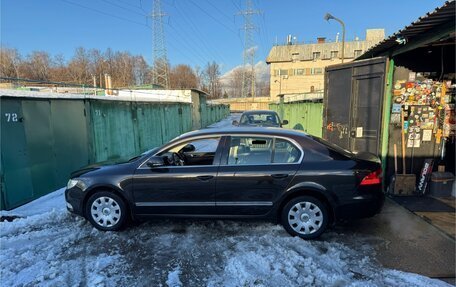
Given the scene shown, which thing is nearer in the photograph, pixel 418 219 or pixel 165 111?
pixel 418 219

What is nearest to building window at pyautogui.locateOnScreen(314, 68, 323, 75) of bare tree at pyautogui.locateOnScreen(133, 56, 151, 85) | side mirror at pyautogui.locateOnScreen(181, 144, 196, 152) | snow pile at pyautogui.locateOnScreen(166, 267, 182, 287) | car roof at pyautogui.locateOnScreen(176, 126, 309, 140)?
bare tree at pyautogui.locateOnScreen(133, 56, 151, 85)

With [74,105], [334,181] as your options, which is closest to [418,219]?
[334,181]

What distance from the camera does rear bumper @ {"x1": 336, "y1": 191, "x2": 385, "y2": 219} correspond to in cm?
395

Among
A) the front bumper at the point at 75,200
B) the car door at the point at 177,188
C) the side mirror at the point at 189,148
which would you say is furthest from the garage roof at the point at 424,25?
the front bumper at the point at 75,200

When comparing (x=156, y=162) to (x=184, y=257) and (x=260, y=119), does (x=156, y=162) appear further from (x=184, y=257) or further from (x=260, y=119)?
(x=260, y=119)

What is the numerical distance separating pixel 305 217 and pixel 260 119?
23.3 ft

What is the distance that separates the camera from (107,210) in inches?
174

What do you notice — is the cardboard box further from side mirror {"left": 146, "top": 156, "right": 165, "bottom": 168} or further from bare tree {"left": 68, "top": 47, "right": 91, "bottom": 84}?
bare tree {"left": 68, "top": 47, "right": 91, "bottom": 84}

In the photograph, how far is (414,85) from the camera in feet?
19.3

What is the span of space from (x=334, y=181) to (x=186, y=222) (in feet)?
7.88

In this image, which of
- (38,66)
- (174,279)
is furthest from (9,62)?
(174,279)

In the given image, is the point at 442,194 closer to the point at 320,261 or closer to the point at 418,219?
the point at 418,219

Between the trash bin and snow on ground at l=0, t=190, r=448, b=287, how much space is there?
9.66ft

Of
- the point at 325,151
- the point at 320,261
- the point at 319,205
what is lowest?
the point at 320,261
